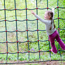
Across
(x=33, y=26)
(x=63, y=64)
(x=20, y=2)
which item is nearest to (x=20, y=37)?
(x=33, y=26)

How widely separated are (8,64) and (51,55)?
2.66ft

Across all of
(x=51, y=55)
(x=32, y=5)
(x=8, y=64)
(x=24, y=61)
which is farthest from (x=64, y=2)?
(x=8, y=64)

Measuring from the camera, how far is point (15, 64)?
6.53 feet

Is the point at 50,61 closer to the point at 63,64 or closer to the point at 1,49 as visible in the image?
the point at 63,64

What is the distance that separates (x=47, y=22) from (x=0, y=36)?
129 centimetres

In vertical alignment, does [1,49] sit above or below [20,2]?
below

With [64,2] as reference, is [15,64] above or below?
below

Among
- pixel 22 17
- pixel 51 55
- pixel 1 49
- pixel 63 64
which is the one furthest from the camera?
pixel 22 17

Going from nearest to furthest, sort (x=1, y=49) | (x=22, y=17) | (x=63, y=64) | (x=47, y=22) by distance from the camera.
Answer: (x=47, y=22) < (x=63, y=64) < (x=1, y=49) < (x=22, y=17)

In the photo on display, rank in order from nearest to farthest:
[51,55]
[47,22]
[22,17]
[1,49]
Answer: [47,22] → [51,55] → [1,49] → [22,17]

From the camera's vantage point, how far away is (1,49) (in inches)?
95.1

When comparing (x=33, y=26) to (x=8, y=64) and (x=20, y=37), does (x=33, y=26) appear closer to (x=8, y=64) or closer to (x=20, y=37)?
(x=20, y=37)

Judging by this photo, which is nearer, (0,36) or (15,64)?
(15,64)

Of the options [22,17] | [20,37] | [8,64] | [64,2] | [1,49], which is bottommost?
[8,64]
